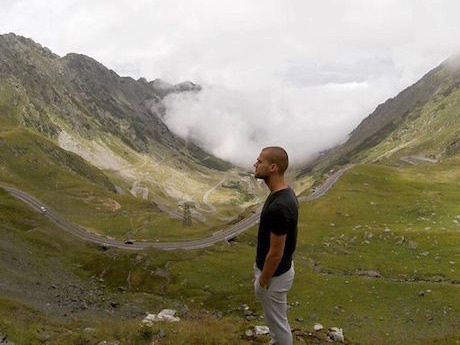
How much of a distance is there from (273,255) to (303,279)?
46482mm

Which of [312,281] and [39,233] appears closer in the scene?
[312,281]

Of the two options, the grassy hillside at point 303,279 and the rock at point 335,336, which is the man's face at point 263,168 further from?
the rock at point 335,336

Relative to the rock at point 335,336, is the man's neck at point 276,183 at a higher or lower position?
higher

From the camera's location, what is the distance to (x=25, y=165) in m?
172

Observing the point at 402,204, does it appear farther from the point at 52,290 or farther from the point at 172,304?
the point at 52,290

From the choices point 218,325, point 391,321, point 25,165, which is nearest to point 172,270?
point 391,321

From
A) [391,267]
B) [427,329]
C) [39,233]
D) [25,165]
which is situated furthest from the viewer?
[25,165]

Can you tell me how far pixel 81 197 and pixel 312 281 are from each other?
379ft

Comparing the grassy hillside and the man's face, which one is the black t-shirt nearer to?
the man's face

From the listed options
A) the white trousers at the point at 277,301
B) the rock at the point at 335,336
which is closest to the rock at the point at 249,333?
the rock at the point at 335,336

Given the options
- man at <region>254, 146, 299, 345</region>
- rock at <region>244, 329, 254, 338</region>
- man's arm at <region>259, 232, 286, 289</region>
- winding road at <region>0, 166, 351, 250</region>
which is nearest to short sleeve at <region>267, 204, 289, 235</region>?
man at <region>254, 146, 299, 345</region>

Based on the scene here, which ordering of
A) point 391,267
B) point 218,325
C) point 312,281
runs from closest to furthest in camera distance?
point 218,325
point 312,281
point 391,267

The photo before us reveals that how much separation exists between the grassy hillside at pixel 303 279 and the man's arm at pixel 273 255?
28.0 ft

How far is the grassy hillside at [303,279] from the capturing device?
25.4 metres
